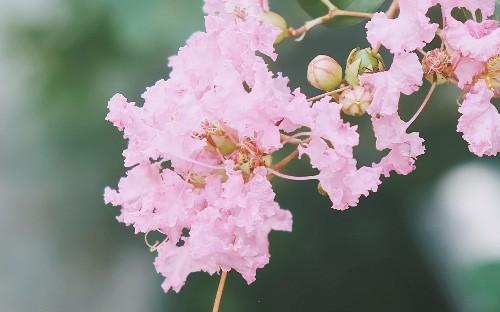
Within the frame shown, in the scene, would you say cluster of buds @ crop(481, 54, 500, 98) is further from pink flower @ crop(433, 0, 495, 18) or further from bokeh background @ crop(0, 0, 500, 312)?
bokeh background @ crop(0, 0, 500, 312)

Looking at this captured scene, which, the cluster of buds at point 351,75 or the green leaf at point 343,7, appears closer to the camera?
the cluster of buds at point 351,75

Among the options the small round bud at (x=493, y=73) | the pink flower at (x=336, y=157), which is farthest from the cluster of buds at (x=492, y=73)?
the pink flower at (x=336, y=157)

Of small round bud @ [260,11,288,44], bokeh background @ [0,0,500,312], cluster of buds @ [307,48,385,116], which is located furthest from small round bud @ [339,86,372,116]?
bokeh background @ [0,0,500,312]

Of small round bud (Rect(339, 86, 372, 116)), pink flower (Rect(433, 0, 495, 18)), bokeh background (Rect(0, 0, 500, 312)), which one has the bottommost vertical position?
bokeh background (Rect(0, 0, 500, 312))

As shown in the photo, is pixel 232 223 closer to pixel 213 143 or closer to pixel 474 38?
pixel 213 143

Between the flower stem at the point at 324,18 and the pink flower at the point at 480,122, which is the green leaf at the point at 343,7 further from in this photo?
the pink flower at the point at 480,122

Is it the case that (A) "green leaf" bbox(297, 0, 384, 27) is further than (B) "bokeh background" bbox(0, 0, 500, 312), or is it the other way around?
(B) "bokeh background" bbox(0, 0, 500, 312)

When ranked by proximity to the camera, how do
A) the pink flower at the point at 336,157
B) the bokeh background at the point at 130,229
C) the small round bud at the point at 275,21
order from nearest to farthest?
the pink flower at the point at 336,157
the small round bud at the point at 275,21
the bokeh background at the point at 130,229

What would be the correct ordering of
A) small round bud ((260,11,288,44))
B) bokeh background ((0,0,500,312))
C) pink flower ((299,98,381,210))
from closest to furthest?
pink flower ((299,98,381,210))
small round bud ((260,11,288,44))
bokeh background ((0,0,500,312))
